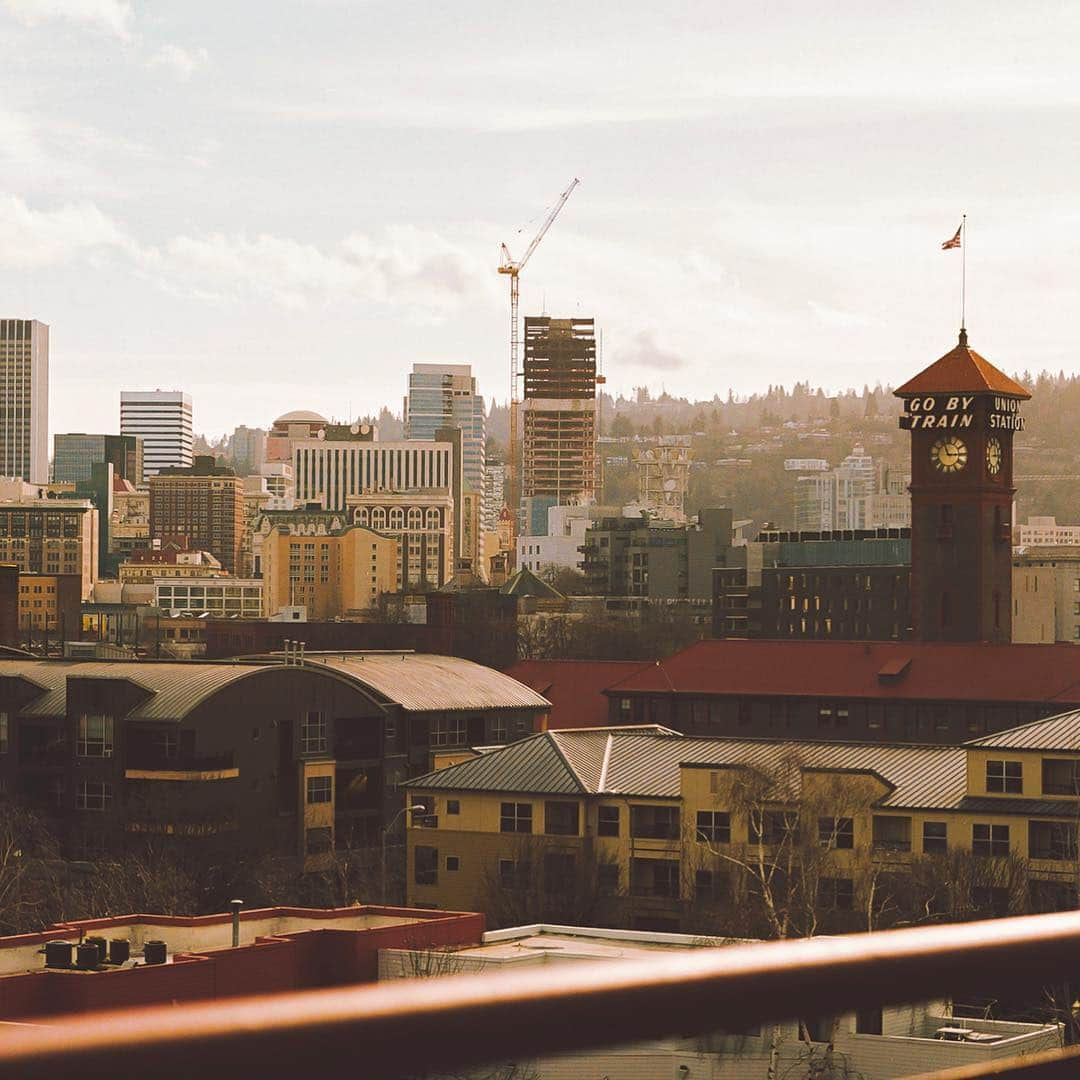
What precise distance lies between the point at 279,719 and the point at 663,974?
58208 mm

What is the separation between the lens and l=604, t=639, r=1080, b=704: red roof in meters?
70.5

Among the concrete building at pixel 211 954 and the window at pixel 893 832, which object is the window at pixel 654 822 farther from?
the concrete building at pixel 211 954

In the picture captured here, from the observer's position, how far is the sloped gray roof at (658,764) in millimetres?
48219

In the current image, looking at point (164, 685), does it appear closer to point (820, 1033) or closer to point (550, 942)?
point (550, 942)

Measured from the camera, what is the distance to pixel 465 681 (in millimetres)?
67750

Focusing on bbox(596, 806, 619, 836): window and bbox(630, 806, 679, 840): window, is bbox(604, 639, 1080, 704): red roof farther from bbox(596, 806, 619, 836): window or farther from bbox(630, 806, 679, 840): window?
bbox(596, 806, 619, 836): window

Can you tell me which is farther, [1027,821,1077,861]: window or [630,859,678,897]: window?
[630,859,678,897]: window

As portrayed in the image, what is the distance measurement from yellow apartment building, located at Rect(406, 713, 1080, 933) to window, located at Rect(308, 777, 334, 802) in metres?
6.59

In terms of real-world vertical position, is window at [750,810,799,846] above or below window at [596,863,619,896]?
above

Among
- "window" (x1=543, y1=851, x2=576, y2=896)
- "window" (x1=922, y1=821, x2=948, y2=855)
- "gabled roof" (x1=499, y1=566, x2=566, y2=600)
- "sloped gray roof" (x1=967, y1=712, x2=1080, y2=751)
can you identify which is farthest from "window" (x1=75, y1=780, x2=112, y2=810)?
"gabled roof" (x1=499, y1=566, x2=566, y2=600)

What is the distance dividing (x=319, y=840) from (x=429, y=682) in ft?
30.3

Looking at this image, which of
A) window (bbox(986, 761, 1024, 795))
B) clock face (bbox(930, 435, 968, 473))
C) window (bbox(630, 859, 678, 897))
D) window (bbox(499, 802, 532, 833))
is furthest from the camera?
clock face (bbox(930, 435, 968, 473))

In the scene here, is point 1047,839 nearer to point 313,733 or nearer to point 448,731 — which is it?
point 313,733

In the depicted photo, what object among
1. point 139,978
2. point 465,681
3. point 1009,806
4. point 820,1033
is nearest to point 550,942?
point 139,978
